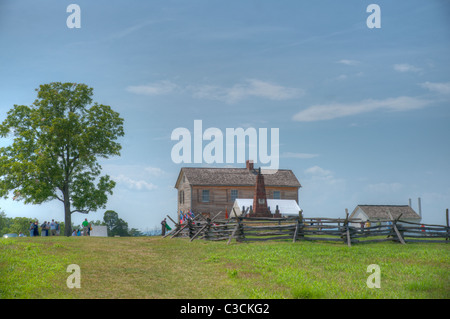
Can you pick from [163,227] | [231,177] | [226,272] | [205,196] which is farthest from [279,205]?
[226,272]

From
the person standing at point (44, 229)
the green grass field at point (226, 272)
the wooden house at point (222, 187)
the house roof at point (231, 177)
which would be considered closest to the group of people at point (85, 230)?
the person standing at point (44, 229)

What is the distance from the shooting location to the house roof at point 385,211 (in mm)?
58219

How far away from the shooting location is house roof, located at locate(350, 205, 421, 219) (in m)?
58.2

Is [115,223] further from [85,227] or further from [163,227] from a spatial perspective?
[163,227]

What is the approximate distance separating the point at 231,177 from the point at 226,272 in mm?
35582

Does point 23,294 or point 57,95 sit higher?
point 57,95

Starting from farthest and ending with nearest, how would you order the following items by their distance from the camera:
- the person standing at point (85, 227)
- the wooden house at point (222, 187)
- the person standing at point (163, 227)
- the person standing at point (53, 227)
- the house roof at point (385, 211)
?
the house roof at point (385, 211)
the wooden house at point (222, 187)
the person standing at point (85, 227)
the person standing at point (163, 227)
the person standing at point (53, 227)

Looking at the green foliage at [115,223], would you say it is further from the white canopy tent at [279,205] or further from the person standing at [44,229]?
the person standing at [44,229]

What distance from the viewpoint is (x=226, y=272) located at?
15062 millimetres
